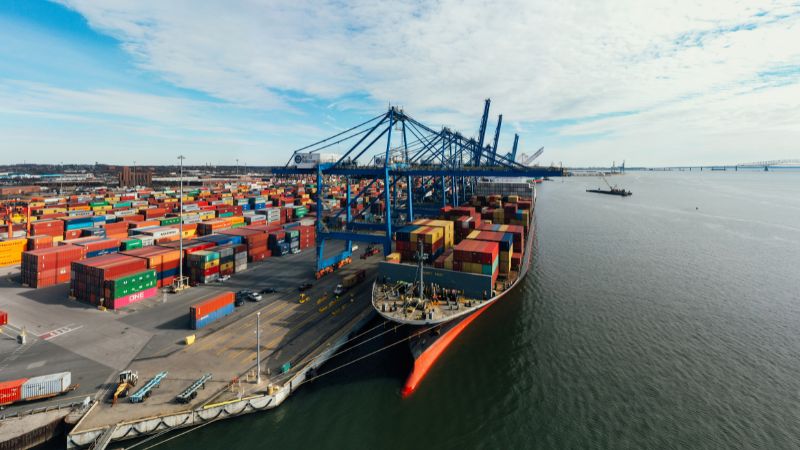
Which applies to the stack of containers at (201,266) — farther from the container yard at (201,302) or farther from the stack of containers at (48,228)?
the stack of containers at (48,228)

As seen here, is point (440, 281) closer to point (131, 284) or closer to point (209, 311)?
point (209, 311)

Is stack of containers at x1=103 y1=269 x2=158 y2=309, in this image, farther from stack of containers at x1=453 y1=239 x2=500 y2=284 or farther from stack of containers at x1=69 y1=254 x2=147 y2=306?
stack of containers at x1=453 y1=239 x2=500 y2=284

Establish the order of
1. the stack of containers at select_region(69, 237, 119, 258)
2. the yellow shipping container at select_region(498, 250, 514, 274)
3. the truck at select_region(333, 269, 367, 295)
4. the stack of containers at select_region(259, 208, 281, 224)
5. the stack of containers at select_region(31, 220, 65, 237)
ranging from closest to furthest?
the yellow shipping container at select_region(498, 250, 514, 274), the truck at select_region(333, 269, 367, 295), the stack of containers at select_region(69, 237, 119, 258), the stack of containers at select_region(31, 220, 65, 237), the stack of containers at select_region(259, 208, 281, 224)

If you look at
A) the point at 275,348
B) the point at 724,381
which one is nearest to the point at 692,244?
the point at 724,381

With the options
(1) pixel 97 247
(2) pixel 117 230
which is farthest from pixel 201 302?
(2) pixel 117 230

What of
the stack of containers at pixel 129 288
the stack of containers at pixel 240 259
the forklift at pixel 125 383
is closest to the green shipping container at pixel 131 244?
the stack of containers at pixel 129 288

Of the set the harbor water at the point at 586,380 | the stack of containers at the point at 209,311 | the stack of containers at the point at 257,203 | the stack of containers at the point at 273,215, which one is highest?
the stack of containers at the point at 257,203

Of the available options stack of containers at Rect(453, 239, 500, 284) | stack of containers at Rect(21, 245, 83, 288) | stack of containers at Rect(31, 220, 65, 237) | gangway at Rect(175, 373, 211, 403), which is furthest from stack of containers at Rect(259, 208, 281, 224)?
gangway at Rect(175, 373, 211, 403)
